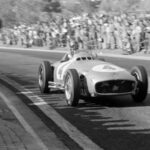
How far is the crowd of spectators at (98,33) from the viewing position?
26844 mm

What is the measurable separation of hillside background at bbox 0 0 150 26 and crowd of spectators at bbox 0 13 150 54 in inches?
1432

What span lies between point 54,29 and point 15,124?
29053mm

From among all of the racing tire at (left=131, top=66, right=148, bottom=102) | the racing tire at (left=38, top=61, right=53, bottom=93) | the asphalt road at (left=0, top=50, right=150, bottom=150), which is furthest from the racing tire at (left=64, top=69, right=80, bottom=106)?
the racing tire at (left=38, top=61, right=53, bottom=93)

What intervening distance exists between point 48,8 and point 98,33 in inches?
3182

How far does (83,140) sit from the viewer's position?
671 cm

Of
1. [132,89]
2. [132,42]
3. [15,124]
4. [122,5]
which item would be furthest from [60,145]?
[122,5]

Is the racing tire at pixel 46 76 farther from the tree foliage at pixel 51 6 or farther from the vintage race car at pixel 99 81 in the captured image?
the tree foliage at pixel 51 6

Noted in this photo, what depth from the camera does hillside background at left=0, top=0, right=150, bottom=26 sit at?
292ft

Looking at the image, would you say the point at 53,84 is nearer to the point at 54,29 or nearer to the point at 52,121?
the point at 52,121

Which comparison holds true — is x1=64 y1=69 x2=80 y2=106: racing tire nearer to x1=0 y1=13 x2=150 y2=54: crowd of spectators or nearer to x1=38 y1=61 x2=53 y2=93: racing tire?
x1=38 y1=61 x2=53 y2=93: racing tire

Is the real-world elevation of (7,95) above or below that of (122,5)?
below

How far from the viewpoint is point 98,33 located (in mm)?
30500

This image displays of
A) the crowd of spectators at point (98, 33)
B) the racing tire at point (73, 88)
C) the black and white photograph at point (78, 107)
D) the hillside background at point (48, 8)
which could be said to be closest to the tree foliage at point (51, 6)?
the hillside background at point (48, 8)

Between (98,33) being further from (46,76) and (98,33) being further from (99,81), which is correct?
(99,81)
